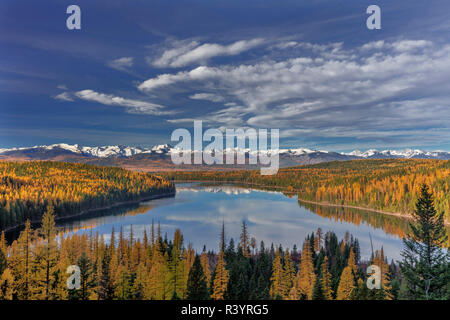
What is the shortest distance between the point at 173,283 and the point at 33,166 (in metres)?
164

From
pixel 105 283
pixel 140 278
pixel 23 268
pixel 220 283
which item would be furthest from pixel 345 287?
pixel 23 268

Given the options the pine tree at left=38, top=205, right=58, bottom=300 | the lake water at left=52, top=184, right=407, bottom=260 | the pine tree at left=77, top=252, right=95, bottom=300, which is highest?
the pine tree at left=38, top=205, right=58, bottom=300

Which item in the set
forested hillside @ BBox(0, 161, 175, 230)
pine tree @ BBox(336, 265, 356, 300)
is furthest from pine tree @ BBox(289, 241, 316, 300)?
forested hillside @ BBox(0, 161, 175, 230)

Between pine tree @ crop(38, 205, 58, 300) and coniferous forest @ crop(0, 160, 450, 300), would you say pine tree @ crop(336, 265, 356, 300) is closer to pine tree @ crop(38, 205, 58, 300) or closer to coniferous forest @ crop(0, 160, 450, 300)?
coniferous forest @ crop(0, 160, 450, 300)

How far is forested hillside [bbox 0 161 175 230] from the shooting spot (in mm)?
89125

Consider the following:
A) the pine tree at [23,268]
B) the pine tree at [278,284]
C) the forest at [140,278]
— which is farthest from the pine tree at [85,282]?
the pine tree at [278,284]

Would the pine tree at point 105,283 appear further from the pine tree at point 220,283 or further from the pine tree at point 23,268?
the pine tree at point 220,283

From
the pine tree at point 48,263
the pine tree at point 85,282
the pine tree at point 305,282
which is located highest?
the pine tree at point 48,263

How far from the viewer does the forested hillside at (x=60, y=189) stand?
89125mm

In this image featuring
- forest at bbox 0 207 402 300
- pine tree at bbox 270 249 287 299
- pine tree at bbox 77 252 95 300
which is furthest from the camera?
pine tree at bbox 270 249 287 299

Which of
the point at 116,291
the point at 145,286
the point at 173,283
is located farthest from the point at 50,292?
the point at 173,283
